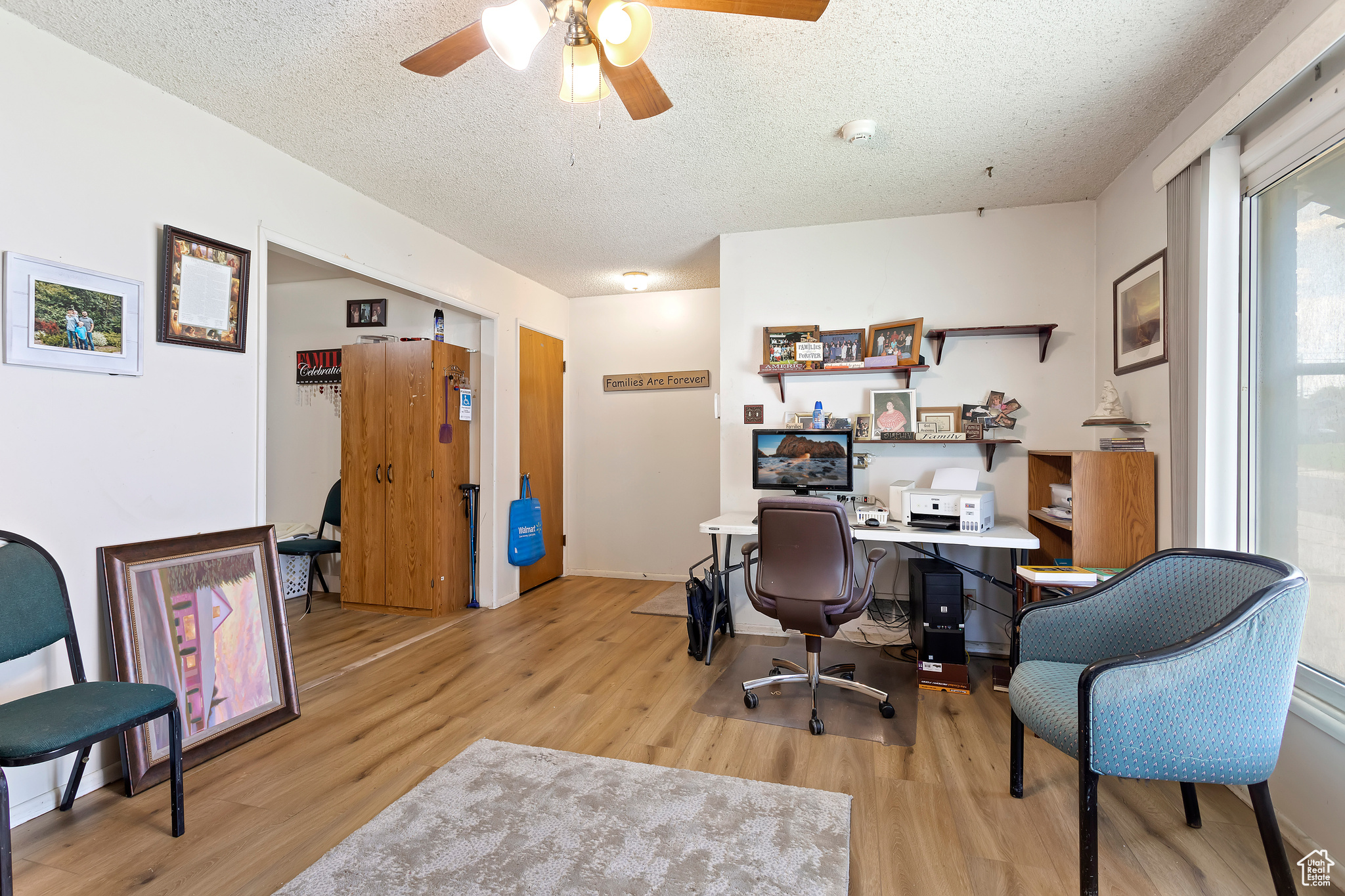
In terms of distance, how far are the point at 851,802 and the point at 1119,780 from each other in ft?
3.52

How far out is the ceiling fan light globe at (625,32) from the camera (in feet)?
4.93

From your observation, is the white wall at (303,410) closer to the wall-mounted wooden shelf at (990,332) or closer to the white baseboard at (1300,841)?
the wall-mounted wooden shelf at (990,332)

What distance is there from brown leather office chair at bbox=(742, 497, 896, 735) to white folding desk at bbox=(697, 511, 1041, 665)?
42 cm

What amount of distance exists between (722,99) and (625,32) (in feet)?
3.09

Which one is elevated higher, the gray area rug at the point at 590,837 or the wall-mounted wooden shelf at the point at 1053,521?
the wall-mounted wooden shelf at the point at 1053,521

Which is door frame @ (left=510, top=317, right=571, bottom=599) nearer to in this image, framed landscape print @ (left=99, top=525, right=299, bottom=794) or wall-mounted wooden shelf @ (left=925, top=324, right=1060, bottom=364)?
framed landscape print @ (left=99, top=525, right=299, bottom=794)

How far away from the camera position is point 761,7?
56.4 inches

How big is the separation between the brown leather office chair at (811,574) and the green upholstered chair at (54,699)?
217 centimetres

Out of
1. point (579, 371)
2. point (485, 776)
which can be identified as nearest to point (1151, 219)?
point (485, 776)

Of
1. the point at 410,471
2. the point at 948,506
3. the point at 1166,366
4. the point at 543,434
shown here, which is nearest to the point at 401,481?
the point at 410,471

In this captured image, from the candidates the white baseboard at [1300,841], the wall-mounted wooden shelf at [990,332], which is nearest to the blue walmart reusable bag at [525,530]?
the wall-mounted wooden shelf at [990,332]

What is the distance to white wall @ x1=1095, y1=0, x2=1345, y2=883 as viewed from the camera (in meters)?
1.64

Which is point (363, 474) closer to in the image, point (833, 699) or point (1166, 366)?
point (833, 699)

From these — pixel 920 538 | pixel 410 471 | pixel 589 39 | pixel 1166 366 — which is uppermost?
pixel 589 39
